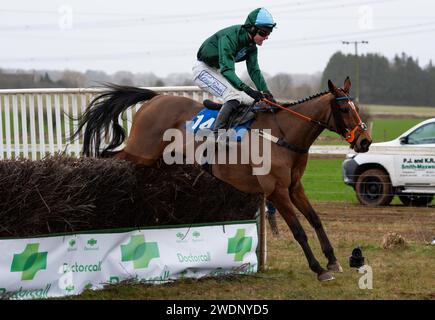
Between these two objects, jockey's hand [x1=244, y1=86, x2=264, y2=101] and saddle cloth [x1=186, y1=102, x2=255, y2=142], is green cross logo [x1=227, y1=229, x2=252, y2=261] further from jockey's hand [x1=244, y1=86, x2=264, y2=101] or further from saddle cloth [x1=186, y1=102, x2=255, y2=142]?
jockey's hand [x1=244, y1=86, x2=264, y2=101]

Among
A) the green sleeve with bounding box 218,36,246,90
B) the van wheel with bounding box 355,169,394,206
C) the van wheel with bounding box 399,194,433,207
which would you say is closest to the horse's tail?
the green sleeve with bounding box 218,36,246,90

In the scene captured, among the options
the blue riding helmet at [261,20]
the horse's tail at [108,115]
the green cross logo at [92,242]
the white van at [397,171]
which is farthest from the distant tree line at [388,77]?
the green cross logo at [92,242]

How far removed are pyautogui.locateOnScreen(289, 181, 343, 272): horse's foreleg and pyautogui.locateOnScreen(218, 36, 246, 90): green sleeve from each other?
1361 millimetres

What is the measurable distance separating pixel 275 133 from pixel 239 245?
137 cm

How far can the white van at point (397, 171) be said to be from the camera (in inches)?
626

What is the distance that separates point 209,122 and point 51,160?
1.97 m

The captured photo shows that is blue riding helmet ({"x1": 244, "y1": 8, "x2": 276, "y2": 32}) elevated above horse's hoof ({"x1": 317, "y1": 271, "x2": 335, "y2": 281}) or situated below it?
above

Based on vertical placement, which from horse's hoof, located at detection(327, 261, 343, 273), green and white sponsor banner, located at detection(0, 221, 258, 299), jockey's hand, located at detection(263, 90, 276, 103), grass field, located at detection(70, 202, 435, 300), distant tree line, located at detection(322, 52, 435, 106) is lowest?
grass field, located at detection(70, 202, 435, 300)

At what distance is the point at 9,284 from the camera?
6.91 m

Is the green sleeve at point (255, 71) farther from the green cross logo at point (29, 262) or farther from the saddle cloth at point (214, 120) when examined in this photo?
the green cross logo at point (29, 262)

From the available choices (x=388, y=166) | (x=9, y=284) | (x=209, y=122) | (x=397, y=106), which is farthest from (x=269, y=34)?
(x=397, y=106)

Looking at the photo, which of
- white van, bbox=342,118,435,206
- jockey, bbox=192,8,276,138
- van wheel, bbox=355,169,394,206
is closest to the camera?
jockey, bbox=192,8,276,138

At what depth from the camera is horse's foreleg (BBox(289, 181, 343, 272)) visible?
8.20 metres

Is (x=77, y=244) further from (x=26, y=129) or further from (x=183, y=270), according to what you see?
(x=26, y=129)
